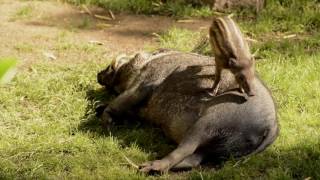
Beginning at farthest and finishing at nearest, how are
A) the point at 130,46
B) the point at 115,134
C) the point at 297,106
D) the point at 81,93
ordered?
the point at 130,46 < the point at 81,93 < the point at 297,106 < the point at 115,134

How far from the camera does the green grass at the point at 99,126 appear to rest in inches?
135

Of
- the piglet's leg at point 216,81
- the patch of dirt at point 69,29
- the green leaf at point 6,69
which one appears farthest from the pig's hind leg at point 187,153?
the green leaf at point 6,69

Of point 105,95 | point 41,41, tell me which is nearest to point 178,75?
point 105,95

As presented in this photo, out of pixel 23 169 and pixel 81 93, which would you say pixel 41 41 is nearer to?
pixel 81 93

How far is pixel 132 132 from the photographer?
3.98 meters

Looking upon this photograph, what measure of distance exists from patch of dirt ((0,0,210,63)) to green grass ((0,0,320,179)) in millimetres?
99

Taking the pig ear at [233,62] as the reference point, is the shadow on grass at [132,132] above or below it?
below

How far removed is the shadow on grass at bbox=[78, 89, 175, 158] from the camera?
3785 mm

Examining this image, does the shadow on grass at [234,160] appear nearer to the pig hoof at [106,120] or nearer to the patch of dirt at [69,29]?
the pig hoof at [106,120]

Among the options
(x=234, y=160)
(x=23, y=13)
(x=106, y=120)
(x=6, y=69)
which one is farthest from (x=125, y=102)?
(x=6, y=69)

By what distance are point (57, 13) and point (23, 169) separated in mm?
3609

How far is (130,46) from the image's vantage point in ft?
19.2

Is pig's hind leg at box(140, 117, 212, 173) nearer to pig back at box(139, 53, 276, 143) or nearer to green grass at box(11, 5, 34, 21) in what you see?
pig back at box(139, 53, 276, 143)

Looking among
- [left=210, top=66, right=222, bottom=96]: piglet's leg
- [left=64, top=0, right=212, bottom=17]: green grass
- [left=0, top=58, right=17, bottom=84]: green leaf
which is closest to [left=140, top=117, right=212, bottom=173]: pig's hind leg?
[left=210, top=66, right=222, bottom=96]: piglet's leg
